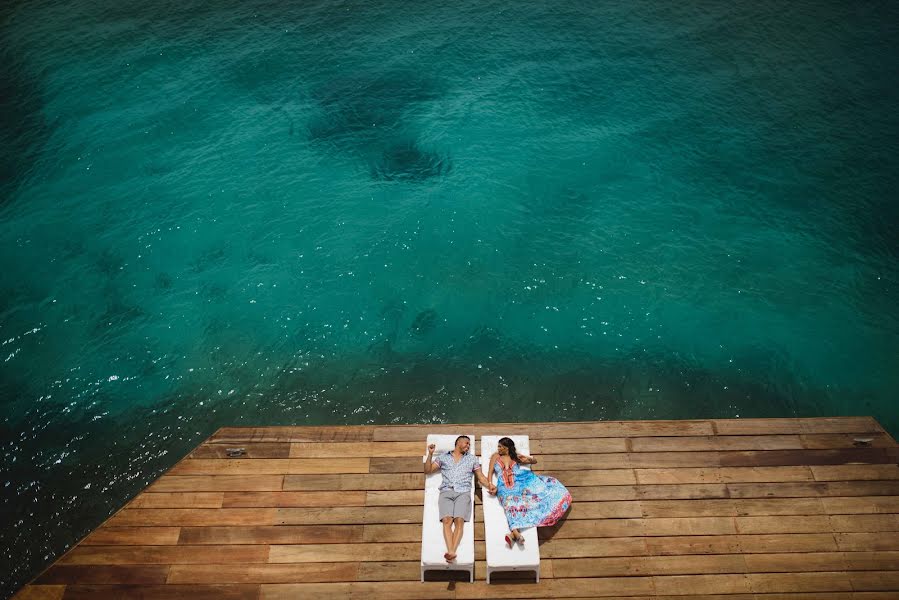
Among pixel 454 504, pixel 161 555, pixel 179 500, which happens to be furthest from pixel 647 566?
pixel 179 500

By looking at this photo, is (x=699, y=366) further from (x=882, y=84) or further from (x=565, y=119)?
(x=882, y=84)

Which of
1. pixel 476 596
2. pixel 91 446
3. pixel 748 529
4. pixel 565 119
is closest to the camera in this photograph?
pixel 476 596

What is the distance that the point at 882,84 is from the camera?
19922 mm

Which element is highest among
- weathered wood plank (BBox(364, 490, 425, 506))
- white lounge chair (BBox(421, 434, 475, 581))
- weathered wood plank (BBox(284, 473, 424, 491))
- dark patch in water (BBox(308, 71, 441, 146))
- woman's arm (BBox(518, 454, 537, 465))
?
dark patch in water (BBox(308, 71, 441, 146))

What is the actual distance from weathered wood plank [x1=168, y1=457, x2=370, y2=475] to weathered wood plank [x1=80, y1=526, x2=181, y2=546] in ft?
3.38

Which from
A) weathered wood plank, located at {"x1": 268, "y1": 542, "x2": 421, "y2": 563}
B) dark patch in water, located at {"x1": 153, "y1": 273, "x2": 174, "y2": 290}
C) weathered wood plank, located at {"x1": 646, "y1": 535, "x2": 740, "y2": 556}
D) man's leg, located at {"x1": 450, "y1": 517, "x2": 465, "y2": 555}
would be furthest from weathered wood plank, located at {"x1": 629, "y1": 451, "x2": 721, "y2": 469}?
dark patch in water, located at {"x1": 153, "y1": 273, "x2": 174, "y2": 290}

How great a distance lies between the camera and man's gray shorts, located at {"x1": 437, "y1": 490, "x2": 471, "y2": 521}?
8.04 metres

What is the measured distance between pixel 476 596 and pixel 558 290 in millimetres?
8983

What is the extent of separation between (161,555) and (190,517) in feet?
2.19

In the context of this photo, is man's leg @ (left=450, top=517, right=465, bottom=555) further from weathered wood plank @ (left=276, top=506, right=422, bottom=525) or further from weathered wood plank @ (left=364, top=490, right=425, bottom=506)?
weathered wood plank @ (left=364, top=490, right=425, bottom=506)

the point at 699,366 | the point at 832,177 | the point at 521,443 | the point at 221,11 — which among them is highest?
the point at 221,11

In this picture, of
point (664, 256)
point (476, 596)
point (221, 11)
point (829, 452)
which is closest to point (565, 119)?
point (664, 256)

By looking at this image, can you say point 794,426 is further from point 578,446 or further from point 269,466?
point 269,466

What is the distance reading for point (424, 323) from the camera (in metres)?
14.1
